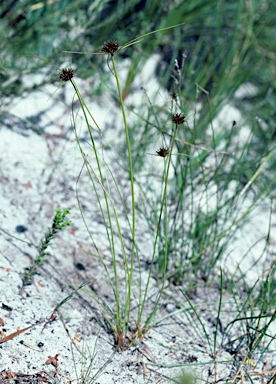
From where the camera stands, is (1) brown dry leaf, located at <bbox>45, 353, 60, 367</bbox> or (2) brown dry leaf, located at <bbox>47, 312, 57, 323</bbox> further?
(2) brown dry leaf, located at <bbox>47, 312, 57, 323</bbox>

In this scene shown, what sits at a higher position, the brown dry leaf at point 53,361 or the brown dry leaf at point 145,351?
the brown dry leaf at point 145,351

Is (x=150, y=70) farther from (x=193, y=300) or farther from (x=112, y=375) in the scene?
(x=112, y=375)

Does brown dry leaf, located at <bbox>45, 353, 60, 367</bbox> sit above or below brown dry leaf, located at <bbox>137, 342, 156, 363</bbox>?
below

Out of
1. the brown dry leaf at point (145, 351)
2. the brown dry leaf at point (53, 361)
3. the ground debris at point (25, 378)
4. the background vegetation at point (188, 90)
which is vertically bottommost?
the ground debris at point (25, 378)

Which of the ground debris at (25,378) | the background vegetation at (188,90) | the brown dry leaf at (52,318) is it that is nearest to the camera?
the ground debris at (25,378)

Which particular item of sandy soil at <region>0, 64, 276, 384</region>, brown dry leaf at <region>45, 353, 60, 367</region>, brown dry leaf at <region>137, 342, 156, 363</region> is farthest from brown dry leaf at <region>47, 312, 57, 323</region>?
brown dry leaf at <region>137, 342, 156, 363</region>

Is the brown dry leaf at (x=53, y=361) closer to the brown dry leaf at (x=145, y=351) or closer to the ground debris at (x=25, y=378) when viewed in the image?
the ground debris at (x=25, y=378)

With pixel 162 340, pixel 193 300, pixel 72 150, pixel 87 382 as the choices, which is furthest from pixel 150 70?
pixel 87 382

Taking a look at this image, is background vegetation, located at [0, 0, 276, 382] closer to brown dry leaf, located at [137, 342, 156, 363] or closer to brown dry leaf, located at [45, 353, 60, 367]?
brown dry leaf, located at [137, 342, 156, 363]

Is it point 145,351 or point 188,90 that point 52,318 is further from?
point 188,90

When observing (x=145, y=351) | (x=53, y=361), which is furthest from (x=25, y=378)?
(x=145, y=351)

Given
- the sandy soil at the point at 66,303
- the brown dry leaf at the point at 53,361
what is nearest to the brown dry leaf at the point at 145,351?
the sandy soil at the point at 66,303
